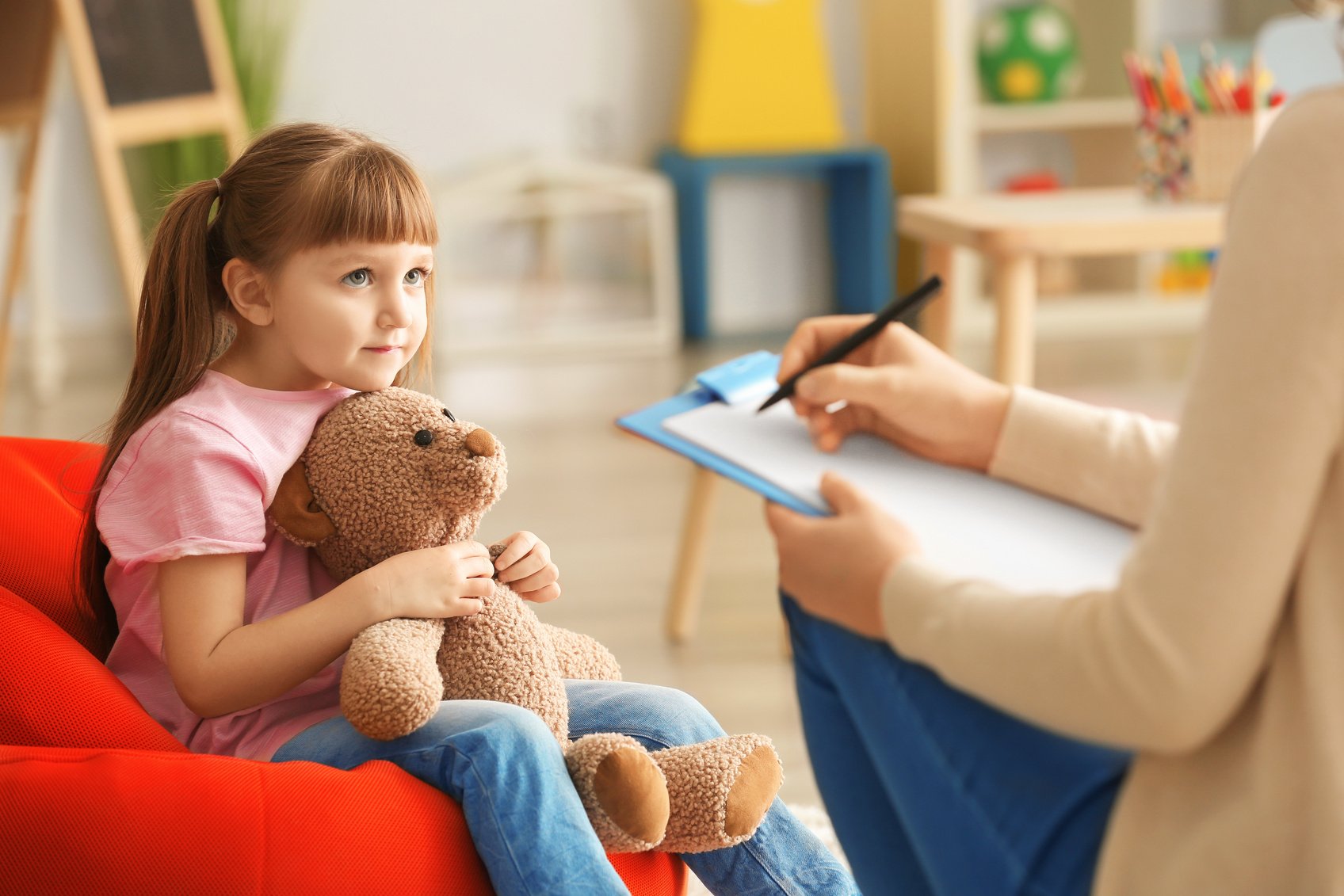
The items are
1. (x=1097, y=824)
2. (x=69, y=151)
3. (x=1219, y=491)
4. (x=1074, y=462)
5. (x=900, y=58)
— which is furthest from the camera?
(x=900, y=58)

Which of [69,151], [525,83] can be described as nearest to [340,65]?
[525,83]

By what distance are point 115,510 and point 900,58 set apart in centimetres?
340

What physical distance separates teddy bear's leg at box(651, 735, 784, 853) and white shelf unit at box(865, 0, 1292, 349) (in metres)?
2.91

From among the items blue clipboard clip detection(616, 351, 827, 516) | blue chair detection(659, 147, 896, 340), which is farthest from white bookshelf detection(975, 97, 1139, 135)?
blue clipboard clip detection(616, 351, 827, 516)

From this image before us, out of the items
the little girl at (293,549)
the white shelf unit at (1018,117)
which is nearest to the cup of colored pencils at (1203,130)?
the little girl at (293,549)

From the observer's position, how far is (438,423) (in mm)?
961

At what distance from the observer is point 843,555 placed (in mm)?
743

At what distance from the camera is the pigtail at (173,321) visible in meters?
0.98

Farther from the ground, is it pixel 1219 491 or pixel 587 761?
pixel 1219 491

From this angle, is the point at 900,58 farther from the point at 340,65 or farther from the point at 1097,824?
the point at 1097,824

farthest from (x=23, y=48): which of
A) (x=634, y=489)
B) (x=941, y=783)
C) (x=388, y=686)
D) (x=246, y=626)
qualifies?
(x=941, y=783)

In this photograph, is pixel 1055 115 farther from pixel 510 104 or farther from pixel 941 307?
pixel 941 307

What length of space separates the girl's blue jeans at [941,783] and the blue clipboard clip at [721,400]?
0.27ft

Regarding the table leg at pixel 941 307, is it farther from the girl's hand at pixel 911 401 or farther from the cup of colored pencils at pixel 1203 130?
the girl's hand at pixel 911 401
